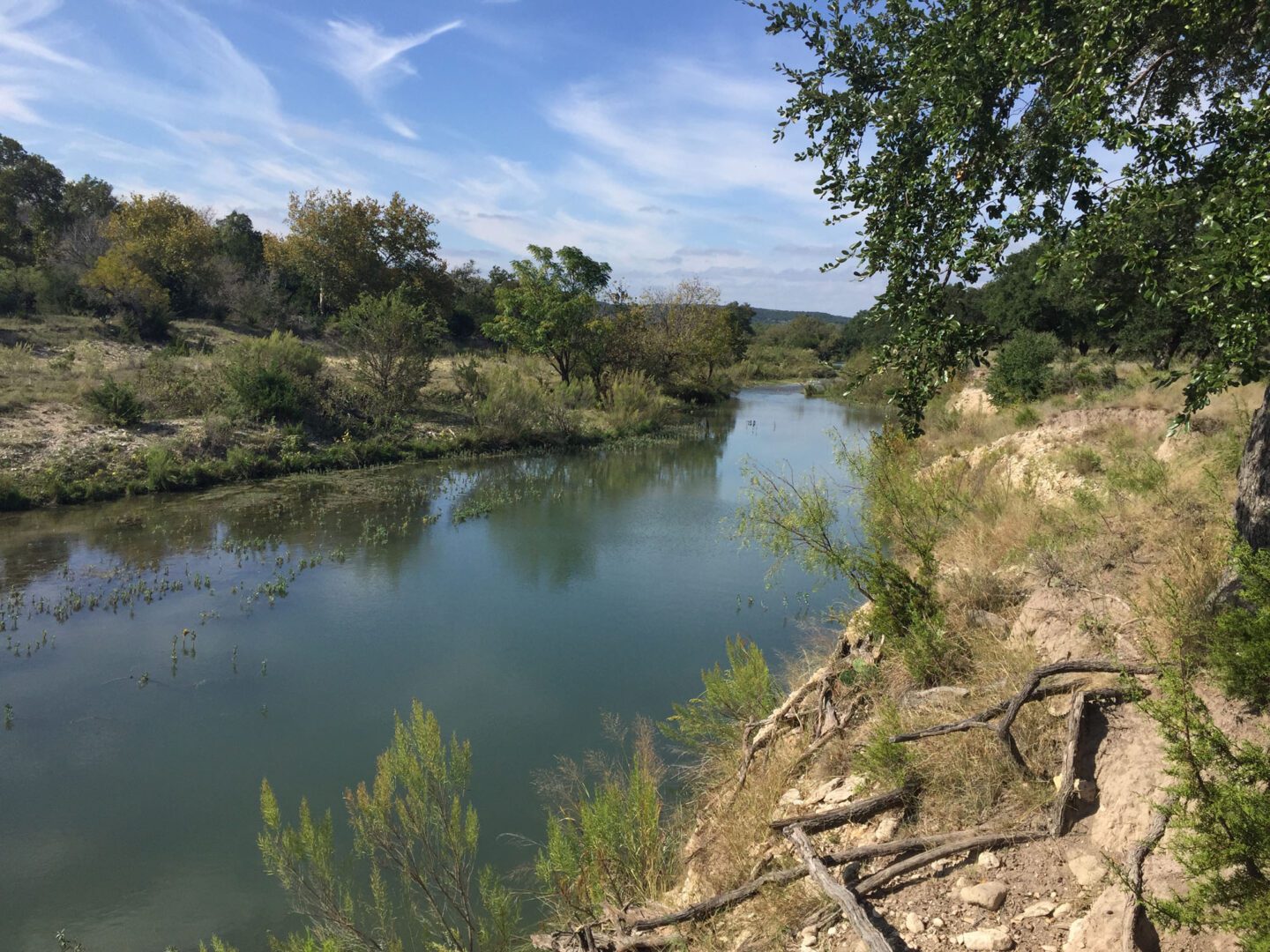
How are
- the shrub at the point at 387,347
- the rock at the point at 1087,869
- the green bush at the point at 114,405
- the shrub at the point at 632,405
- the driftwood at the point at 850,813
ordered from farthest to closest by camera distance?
1. the shrub at the point at 632,405
2. the shrub at the point at 387,347
3. the green bush at the point at 114,405
4. the driftwood at the point at 850,813
5. the rock at the point at 1087,869

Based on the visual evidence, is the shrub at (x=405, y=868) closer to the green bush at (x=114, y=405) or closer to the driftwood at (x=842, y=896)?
the driftwood at (x=842, y=896)

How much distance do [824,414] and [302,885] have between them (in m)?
36.7

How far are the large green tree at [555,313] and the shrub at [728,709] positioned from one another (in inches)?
1036

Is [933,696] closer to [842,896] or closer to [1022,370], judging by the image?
[842,896]

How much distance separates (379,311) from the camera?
25.8 meters

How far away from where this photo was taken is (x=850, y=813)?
15.3 feet

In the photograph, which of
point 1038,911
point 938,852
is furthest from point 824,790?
point 1038,911

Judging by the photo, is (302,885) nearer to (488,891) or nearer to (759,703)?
(488,891)

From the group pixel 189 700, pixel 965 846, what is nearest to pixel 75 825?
pixel 189 700

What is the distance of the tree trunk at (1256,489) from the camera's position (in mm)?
4422

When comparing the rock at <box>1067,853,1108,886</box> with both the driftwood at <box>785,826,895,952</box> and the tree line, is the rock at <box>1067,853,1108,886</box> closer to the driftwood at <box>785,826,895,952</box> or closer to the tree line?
the driftwood at <box>785,826,895,952</box>

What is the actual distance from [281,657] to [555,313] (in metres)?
24.0

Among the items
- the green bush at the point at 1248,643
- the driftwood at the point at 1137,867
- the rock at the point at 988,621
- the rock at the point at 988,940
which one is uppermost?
the green bush at the point at 1248,643

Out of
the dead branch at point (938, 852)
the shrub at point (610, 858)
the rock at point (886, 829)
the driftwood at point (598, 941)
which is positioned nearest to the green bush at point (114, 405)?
the shrub at point (610, 858)
